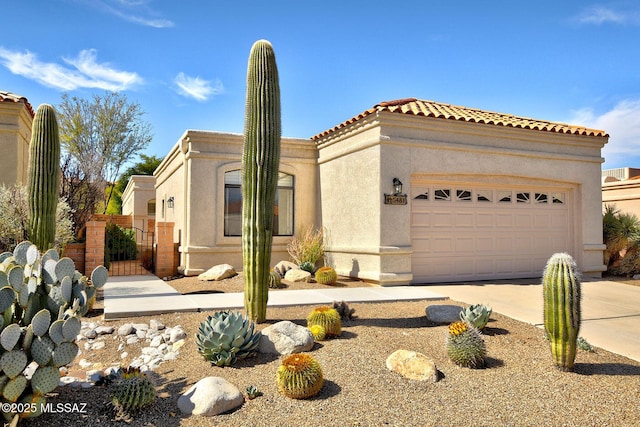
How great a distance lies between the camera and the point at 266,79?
652cm

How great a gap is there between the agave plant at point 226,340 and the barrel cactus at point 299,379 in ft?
2.76

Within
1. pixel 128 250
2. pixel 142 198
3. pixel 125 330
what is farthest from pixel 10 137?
pixel 142 198

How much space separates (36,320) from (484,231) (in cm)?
1058

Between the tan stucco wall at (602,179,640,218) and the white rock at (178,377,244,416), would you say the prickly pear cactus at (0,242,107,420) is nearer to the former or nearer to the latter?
the white rock at (178,377,244,416)

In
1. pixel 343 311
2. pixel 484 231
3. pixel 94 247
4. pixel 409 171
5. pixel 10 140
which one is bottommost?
pixel 343 311

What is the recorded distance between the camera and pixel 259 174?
630cm

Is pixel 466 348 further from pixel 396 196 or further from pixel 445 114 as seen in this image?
pixel 445 114

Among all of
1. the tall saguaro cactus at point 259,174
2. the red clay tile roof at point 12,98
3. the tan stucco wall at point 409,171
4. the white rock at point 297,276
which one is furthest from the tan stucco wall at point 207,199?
the tall saguaro cactus at point 259,174

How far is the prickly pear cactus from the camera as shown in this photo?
3400mm

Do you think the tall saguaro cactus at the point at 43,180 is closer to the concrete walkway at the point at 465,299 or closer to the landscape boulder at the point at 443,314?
the concrete walkway at the point at 465,299

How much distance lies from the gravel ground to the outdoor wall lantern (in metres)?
4.68

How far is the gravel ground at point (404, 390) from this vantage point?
3979mm

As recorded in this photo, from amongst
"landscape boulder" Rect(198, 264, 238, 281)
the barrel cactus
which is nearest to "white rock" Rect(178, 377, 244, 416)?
the barrel cactus

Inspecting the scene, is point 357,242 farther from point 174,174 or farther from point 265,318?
point 174,174
